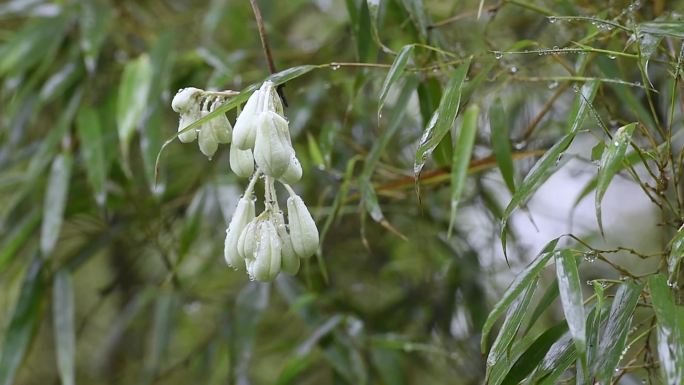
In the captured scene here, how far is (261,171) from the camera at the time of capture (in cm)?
59

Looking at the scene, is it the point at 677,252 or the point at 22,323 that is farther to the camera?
the point at 22,323

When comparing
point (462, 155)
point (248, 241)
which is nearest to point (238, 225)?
point (248, 241)

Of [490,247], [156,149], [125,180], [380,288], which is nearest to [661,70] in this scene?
[490,247]

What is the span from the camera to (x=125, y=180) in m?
1.28

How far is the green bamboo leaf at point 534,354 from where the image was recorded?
0.64 meters

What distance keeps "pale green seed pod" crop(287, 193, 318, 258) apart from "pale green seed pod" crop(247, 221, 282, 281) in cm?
2

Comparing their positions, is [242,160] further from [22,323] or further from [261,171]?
[22,323]

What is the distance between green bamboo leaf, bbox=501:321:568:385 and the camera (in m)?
0.64

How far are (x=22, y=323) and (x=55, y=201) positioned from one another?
19cm

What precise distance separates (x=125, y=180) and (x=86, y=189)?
0.06 metres

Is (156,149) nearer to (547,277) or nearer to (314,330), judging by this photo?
(314,330)

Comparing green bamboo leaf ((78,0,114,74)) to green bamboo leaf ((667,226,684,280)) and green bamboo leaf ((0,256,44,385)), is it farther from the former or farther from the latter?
green bamboo leaf ((667,226,684,280))

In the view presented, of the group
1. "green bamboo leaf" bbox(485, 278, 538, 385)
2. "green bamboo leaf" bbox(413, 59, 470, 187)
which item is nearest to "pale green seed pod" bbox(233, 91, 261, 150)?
"green bamboo leaf" bbox(413, 59, 470, 187)

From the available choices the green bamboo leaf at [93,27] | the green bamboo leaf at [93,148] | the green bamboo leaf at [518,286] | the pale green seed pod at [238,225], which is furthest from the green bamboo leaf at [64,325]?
the green bamboo leaf at [518,286]
